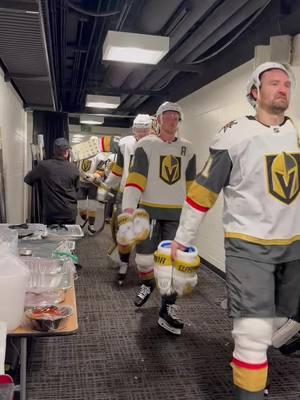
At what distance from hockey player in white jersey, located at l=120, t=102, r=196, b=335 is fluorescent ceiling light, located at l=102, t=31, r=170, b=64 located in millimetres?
986

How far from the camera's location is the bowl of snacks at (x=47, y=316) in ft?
4.66

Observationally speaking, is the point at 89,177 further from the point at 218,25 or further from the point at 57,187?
the point at 218,25

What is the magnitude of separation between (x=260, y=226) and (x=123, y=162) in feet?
8.39

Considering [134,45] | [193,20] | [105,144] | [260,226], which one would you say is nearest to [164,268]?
[260,226]

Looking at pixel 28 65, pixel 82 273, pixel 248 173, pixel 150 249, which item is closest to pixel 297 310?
pixel 248 173

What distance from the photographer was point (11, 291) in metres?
1.37

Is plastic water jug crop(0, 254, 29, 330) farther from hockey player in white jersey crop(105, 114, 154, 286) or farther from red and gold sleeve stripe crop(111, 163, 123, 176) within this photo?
red and gold sleeve stripe crop(111, 163, 123, 176)

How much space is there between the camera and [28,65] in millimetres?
3934

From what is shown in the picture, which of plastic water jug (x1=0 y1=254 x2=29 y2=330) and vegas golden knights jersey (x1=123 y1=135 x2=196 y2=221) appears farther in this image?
vegas golden knights jersey (x1=123 y1=135 x2=196 y2=221)

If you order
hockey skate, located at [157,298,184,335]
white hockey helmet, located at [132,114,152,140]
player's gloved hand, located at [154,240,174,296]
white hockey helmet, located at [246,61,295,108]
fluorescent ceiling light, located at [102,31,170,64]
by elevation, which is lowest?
hockey skate, located at [157,298,184,335]

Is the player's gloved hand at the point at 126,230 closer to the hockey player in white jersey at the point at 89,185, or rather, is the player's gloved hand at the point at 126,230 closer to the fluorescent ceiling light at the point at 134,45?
the fluorescent ceiling light at the point at 134,45

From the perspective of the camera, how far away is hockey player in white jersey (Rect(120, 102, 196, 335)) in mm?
3014

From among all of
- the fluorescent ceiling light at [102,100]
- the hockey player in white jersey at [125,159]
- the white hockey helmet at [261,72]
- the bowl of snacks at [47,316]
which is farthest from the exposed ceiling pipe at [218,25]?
the bowl of snacks at [47,316]

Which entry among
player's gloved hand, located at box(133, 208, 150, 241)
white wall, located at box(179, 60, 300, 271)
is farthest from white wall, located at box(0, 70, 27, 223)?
white wall, located at box(179, 60, 300, 271)
